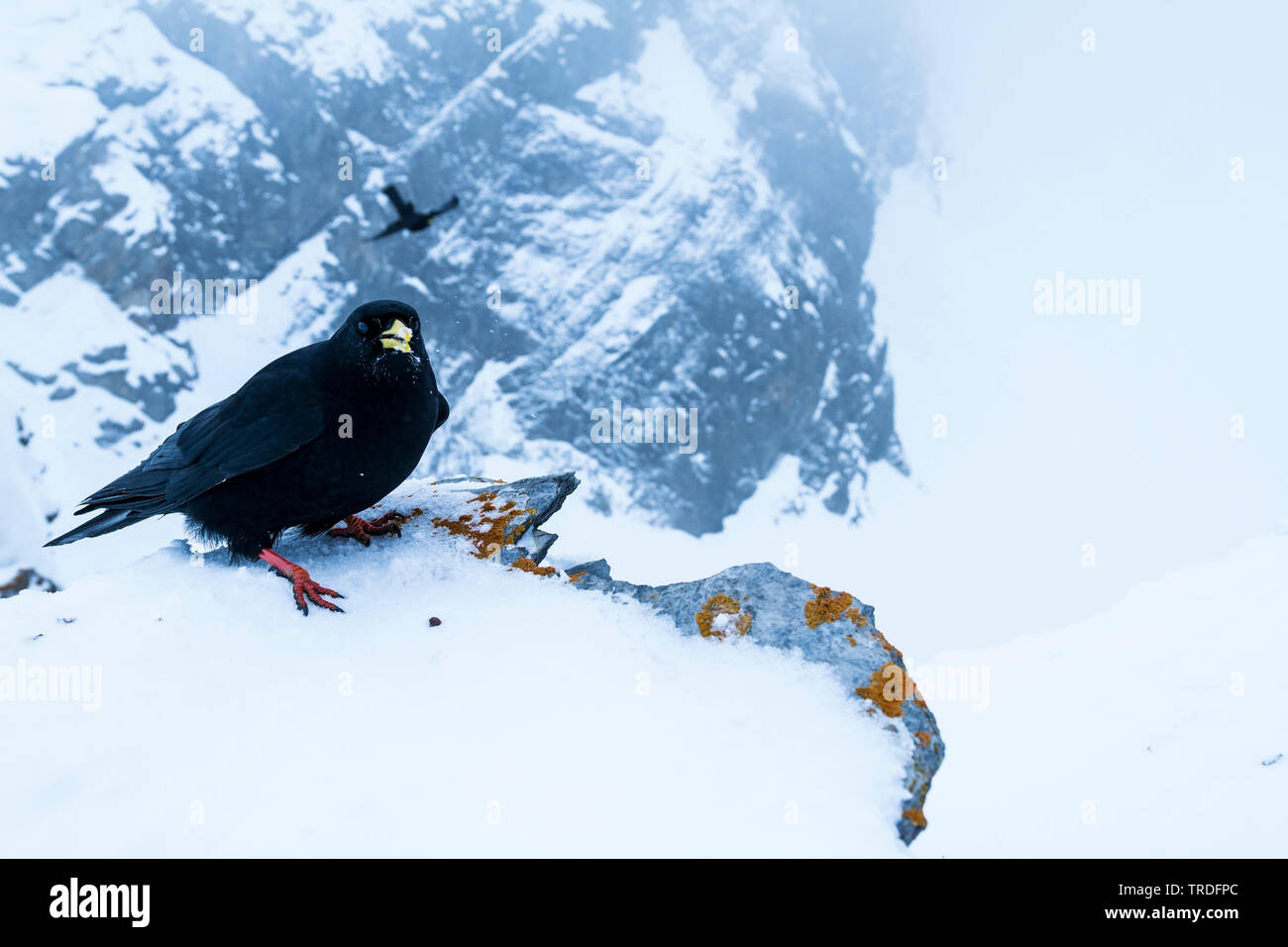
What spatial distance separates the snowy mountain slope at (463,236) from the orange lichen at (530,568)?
11027 centimetres

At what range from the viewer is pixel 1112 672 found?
9781 millimetres

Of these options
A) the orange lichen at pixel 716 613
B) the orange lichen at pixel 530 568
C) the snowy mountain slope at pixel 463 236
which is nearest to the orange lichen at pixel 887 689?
the orange lichen at pixel 716 613

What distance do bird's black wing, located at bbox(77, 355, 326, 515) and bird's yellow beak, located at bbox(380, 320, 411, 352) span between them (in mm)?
479

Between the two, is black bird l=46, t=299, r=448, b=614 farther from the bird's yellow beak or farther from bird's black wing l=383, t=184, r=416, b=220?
bird's black wing l=383, t=184, r=416, b=220

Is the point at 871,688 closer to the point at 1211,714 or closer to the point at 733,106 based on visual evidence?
the point at 1211,714

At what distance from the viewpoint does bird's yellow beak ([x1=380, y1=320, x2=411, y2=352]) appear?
425 centimetres

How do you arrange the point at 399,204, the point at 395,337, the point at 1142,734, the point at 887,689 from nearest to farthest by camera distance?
the point at 887,689, the point at 395,337, the point at 1142,734, the point at 399,204

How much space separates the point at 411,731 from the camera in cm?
310

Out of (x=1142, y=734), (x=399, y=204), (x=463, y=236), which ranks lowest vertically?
(x=1142, y=734)

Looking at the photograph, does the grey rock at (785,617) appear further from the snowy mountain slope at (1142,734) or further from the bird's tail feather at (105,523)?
the snowy mountain slope at (1142,734)

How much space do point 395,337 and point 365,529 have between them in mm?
1248

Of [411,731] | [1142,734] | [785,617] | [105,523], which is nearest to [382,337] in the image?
[105,523]

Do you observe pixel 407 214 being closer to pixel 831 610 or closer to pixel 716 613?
pixel 716 613

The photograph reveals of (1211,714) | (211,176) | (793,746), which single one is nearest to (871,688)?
(793,746)
